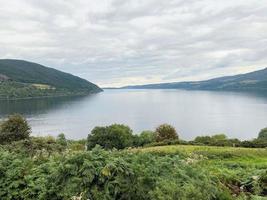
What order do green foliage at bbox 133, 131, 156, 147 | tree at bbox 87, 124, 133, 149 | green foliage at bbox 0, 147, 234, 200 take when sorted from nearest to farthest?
green foliage at bbox 0, 147, 234, 200
tree at bbox 87, 124, 133, 149
green foliage at bbox 133, 131, 156, 147

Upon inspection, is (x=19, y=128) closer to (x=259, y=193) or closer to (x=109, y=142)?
(x=109, y=142)

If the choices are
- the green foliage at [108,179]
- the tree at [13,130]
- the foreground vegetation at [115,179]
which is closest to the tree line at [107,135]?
the tree at [13,130]

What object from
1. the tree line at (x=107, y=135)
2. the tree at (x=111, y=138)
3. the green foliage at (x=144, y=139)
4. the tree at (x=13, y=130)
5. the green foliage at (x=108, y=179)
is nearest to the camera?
the green foliage at (x=108, y=179)

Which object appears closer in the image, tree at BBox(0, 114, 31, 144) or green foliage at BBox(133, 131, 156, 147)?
tree at BBox(0, 114, 31, 144)

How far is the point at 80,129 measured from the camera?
11694 centimetres

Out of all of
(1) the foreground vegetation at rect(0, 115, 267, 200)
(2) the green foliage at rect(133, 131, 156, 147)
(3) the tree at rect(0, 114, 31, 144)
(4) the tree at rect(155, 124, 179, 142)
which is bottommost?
(2) the green foliage at rect(133, 131, 156, 147)

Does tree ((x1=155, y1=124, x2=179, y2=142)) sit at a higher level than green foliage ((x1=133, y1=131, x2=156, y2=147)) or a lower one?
higher

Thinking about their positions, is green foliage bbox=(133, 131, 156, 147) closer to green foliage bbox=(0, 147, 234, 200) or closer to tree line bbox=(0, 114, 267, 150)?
tree line bbox=(0, 114, 267, 150)

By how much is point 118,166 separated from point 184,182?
1.54 metres

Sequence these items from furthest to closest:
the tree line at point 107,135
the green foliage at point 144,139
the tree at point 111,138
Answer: the green foliage at point 144,139
the tree at point 111,138
the tree line at point 107,135

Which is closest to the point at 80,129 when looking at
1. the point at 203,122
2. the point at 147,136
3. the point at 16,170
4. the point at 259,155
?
the point at 203,122

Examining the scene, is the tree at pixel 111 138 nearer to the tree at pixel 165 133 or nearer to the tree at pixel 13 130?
the tree at pixel 165 133

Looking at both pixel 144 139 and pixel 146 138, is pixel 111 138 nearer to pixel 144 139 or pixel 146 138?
pixel 144 139

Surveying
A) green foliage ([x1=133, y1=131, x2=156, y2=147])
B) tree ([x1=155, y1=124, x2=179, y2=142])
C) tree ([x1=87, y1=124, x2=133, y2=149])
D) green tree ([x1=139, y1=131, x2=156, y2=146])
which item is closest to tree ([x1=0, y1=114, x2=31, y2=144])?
tree ([x1=87, y1=124, x2=133, y2=149])
